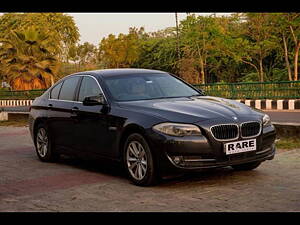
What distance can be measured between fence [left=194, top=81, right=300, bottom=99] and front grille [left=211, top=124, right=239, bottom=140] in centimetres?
1605

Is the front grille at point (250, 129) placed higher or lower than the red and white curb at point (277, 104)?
higher

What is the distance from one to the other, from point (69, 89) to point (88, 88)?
0.66 metres

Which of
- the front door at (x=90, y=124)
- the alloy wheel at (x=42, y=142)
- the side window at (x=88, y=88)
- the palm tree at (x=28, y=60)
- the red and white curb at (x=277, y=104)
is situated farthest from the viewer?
the palm tree at (x=28, y=60)

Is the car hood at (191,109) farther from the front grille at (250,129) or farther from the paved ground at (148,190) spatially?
the paved ground at (148,190)

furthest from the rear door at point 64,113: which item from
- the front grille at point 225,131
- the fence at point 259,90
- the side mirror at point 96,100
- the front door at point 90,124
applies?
the fence at point 259,90

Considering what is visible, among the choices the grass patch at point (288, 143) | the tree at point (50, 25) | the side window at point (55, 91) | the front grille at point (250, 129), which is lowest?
the grass patch at point (288, 143)

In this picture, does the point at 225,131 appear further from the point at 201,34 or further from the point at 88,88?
the point at 201,34

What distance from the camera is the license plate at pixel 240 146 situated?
21.4 feet

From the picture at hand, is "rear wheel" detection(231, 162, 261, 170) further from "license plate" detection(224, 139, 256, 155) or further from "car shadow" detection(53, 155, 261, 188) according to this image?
"license plate" detection(224, 139, 256, 155)

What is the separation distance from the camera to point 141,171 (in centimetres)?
682

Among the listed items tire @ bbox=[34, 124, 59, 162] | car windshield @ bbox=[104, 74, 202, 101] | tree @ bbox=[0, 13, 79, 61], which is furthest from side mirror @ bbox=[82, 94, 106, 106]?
tree @ bbox=[0, 13, 79, 61]

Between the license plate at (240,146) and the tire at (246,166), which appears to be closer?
the license plate at (240,146)
